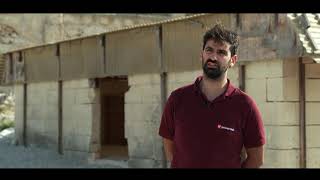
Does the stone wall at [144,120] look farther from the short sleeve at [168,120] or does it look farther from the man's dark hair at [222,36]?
the man's dark hair at [222,36]

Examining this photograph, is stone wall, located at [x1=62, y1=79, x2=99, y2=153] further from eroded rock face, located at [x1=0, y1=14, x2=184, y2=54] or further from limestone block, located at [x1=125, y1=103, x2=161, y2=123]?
eroded rock face, located at [x1=0, y1=14, x2=184, y2=54]

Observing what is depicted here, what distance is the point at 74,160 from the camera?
603 inches

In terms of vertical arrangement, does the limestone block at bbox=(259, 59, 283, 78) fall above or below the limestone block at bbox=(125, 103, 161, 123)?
above

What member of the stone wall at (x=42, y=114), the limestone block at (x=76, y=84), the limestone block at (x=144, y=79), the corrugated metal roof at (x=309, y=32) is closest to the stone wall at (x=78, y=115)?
the limestone block at (x=76, y=84)

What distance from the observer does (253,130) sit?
11.3 feet

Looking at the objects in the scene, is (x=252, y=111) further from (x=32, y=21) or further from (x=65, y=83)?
(x=32, y=21)

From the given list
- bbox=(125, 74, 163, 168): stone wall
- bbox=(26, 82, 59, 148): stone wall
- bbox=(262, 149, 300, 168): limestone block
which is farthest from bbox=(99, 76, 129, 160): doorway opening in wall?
bbox=(262, 149, 300, 168): limestone block

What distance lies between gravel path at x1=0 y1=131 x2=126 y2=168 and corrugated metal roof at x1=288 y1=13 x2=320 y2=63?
6175mm

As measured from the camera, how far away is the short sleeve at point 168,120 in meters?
3.60

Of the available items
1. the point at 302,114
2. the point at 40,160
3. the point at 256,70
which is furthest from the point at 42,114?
the point at 302,114

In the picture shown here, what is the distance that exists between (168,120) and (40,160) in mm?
12140

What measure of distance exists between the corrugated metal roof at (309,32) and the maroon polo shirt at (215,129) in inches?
230

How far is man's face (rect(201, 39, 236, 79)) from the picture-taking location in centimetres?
349
